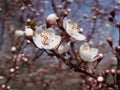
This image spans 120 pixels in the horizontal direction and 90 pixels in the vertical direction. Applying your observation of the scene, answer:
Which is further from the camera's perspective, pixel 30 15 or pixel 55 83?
pixel 55 83

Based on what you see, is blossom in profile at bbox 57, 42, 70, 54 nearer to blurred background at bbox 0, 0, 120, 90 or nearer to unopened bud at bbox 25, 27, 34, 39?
unopened bud at bbox 25, 27, 34, 39

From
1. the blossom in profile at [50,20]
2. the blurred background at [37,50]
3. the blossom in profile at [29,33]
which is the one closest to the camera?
the blossom in profile at [29,33]

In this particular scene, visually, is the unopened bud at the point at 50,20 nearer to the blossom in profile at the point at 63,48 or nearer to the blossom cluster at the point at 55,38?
the blossom cluster at the point at 55,38

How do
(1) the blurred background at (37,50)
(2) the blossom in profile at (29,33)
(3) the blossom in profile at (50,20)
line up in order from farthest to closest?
(1) the blurred background at (37,50) → (3) the blossom in profile at (50,20) → (2) the blossom in profile at (29,33)

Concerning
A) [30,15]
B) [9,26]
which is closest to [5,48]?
[9,26]

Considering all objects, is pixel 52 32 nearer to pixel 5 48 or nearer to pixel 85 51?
pixel 85 51

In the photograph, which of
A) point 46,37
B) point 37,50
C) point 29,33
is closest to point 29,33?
point 29,33

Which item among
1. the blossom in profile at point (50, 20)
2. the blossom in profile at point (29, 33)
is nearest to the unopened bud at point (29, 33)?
the blossom in profile at point (29, 33)
